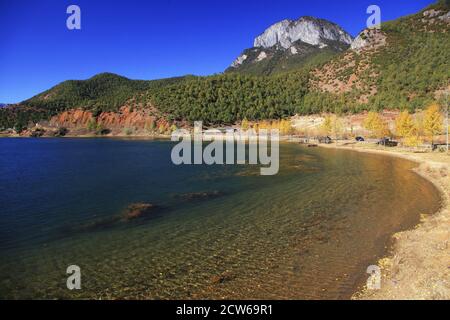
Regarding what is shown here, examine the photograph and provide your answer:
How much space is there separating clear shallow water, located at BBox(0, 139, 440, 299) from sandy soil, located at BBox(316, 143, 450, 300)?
94cm

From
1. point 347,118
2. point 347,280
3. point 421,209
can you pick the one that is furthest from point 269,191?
point 347,118

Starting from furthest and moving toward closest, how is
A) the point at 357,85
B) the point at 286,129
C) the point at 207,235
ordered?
the point at 357,85 → the point at 286,129 → the point at 207,235

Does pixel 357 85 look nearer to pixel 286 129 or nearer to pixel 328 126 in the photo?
pixel 286 129

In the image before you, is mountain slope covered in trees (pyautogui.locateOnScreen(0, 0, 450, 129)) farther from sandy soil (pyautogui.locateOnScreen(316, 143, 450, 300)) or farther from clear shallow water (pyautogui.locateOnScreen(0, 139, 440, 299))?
sandy soil (pyautogui.locateOnScreen(316, 143, 450, 300))

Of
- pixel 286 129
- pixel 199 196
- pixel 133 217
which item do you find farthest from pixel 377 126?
pixel 133 217

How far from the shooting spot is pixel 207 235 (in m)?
20.3

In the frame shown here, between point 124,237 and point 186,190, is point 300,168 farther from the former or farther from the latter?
point 124,237

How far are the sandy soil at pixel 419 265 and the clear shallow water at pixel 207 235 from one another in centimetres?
94

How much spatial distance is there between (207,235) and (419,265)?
11331mm

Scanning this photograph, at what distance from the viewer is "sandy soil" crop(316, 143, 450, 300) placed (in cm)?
1240

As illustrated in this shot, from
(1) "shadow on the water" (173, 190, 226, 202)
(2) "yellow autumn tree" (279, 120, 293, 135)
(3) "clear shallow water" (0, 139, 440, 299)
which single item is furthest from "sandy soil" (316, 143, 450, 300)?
(2) "yellow autumn tree" (279, 120, 293, 135)

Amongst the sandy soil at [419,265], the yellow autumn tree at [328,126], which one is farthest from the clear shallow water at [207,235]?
the yellow autumn tree at [328,126]

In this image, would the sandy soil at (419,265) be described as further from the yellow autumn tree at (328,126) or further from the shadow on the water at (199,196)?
the yellow autumn tree at (328,126)

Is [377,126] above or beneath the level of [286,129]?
beneath
